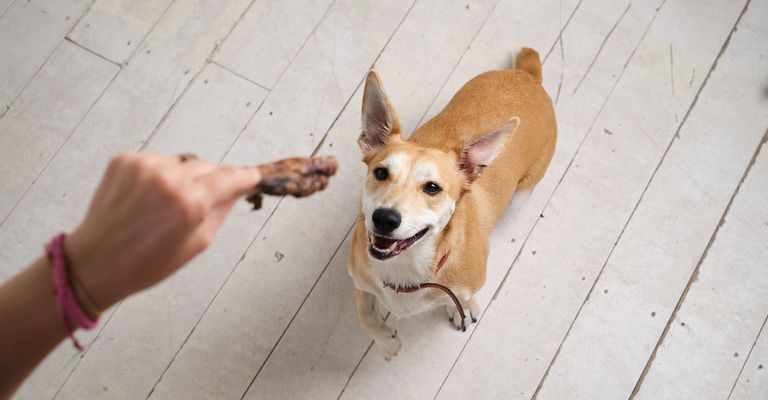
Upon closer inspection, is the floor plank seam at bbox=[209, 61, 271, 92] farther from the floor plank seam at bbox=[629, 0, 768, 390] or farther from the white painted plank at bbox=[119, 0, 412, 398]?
the floor plank seam at bbox=[629, 0, 768, 390]

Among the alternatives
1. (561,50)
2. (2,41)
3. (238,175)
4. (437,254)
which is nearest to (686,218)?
(561,50)

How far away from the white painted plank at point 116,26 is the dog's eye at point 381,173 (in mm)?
1867

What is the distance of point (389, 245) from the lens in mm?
1869

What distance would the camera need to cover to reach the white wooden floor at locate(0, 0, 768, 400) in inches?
104

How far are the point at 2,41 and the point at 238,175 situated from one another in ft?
9.33

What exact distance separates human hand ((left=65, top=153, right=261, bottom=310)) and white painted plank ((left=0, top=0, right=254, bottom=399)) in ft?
6.82

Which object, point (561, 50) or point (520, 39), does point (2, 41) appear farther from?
point (561, 50)

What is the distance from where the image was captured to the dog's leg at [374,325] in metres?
2.40

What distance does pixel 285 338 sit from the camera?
2662mm

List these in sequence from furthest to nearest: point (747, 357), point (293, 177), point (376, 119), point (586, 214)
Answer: point (586, 214) → point (747, 357) → point (376, 119) → point (293, 177)

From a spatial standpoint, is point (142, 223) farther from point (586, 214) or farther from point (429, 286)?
point (586, 214)

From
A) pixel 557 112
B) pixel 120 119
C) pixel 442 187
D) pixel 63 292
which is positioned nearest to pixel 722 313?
pixel 557 112

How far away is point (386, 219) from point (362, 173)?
3.71 feet

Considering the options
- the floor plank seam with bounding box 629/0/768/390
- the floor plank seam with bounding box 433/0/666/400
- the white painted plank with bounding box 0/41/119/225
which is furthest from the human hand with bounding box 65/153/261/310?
the floor plank seam with bounding box 629/0/768/390
